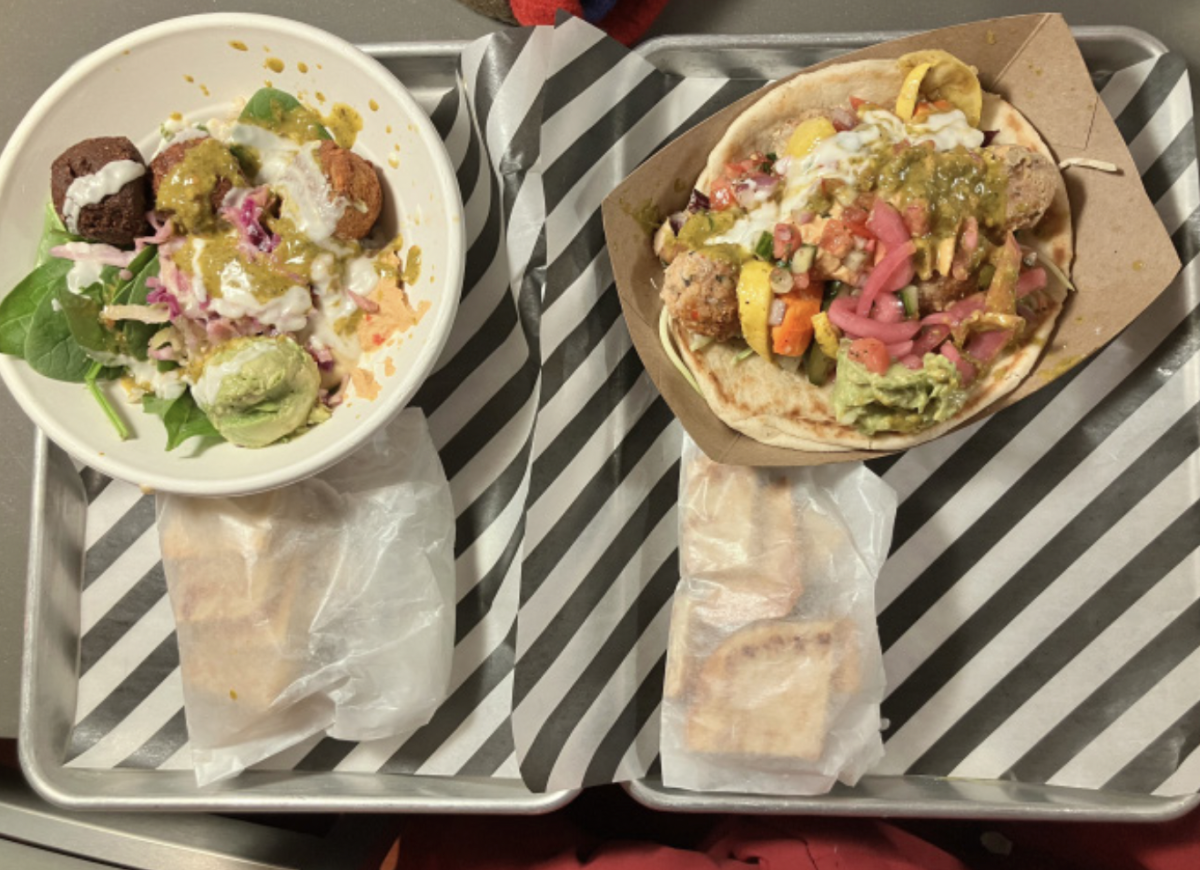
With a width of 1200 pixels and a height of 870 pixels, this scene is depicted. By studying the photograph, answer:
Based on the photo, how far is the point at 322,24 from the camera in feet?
6.56

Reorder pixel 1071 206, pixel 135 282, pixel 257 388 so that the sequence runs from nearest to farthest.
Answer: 1. pixel 257 388
2. pixel 135 282
3. pixel 1071 206

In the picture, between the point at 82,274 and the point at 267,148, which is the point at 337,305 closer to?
the point at 267,148

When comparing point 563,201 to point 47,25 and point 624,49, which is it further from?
point 47,25

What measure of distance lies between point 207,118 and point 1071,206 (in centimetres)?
173

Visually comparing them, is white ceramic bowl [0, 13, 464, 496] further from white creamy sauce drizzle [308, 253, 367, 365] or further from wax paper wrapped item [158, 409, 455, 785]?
wax paper wrapped item [158, 409, 455, 785]

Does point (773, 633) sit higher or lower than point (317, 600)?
higher

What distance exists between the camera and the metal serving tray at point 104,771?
1.87 meters

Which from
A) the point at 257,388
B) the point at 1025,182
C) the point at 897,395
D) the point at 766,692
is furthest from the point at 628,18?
the point at 766,692

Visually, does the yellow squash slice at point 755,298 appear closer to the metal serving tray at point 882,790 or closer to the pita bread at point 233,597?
the metal serving tray at point 882,790

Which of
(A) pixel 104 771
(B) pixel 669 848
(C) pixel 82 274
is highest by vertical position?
(C) pixel 82 274

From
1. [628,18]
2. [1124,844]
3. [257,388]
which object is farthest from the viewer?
[1124,844]

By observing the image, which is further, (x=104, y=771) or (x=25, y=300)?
(x=104, y=771)

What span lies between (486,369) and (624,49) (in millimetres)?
727

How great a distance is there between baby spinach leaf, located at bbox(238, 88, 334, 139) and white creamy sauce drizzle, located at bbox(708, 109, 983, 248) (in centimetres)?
81
